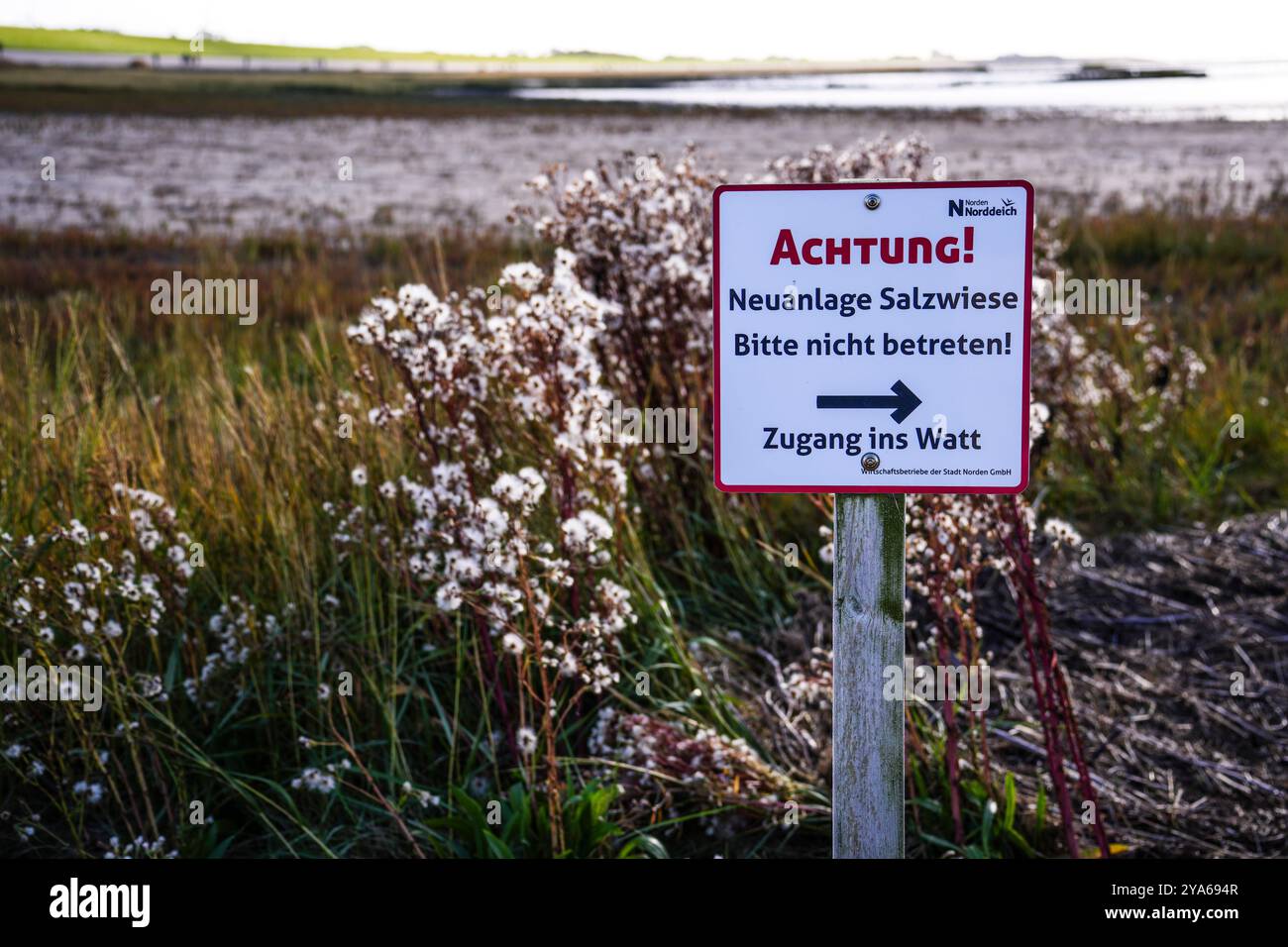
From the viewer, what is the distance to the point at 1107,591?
4223mm

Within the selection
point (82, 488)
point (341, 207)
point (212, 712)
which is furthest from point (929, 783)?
point (341, 207)

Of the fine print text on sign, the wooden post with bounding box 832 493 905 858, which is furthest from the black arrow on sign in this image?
the wooden post with bounding box 832 493 905 858

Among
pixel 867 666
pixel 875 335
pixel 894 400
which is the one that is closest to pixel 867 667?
pixel 867 666

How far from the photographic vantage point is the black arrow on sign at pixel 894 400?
201cm

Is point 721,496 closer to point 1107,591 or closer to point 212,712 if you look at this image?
point 1107,591

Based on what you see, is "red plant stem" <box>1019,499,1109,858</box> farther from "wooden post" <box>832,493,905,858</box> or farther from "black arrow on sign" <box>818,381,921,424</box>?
"black arrow on sign" <box>818,381,921,424</box>

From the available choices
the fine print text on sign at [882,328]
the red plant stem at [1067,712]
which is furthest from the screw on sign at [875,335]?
the red plant stem at [1067,712]

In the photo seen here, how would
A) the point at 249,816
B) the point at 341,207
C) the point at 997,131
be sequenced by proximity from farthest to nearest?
the point at 997,131
the point at 341,207
the point at 249,816

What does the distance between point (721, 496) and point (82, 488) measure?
7.17 feet

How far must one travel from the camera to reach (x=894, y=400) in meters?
2.01

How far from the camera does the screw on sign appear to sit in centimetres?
199

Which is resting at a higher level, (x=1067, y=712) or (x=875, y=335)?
(x=875, y=335)

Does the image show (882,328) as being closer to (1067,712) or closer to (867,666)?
(867,666)

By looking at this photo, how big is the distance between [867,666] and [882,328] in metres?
0.59
